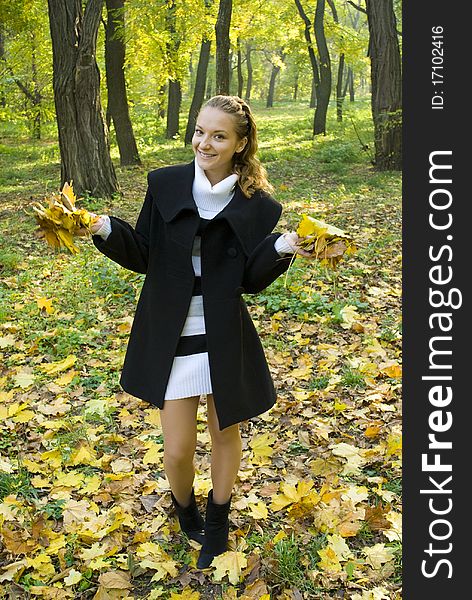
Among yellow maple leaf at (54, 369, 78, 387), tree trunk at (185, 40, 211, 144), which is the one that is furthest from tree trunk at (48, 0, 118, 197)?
tree trunk at (185, 40, 211, 144)

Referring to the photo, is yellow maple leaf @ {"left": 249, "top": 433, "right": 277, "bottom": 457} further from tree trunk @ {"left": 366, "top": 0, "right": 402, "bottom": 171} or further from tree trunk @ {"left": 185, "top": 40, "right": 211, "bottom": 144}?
tree trunk @ {"left": 185, "top": 40, "right": 211, "bottom": 144}

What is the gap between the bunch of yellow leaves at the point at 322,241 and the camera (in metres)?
2.67

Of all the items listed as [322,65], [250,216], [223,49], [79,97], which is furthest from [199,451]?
[322,65]

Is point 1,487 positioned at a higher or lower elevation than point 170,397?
lower

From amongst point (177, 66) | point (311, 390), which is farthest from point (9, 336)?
point (177, 66)

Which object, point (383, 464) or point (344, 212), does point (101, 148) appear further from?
point (383, 464)

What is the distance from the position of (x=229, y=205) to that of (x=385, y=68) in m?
10.4

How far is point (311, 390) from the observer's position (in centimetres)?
468

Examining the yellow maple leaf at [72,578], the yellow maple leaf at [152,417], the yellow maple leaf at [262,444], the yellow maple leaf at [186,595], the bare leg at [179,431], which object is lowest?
the yellow maple leaf at [186,595]

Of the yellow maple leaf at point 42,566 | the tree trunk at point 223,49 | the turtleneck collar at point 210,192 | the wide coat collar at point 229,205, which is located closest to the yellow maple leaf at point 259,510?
the yellow maple leaf at point 42,566

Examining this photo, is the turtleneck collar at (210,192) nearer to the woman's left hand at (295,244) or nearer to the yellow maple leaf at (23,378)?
the woman's left hand at (295,244)

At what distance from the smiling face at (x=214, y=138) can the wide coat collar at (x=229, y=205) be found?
13 cm

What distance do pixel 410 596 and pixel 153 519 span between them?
1.41 m

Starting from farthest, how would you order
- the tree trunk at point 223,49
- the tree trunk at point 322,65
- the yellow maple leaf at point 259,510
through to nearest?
the tree trunk at point 322,65 < the tree trunk at point 223,49 < the yellow maple leaf at point 259,510
